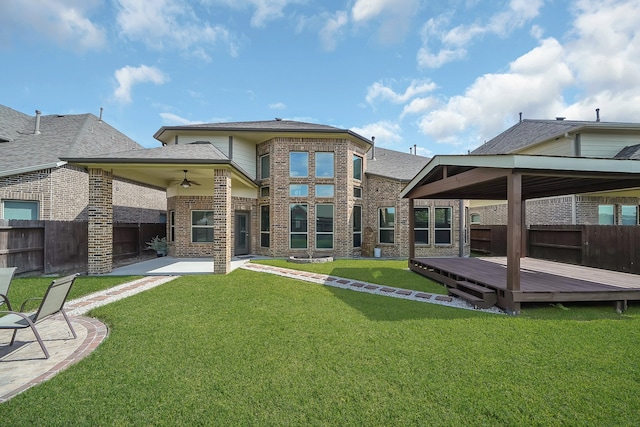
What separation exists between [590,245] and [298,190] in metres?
11.1

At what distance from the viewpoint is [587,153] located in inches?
479

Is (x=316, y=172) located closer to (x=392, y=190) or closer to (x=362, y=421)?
(x=392, y=190)

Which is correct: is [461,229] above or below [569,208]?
below

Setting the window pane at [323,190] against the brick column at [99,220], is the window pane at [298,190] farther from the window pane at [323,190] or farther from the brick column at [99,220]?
the brick column at [99,220]

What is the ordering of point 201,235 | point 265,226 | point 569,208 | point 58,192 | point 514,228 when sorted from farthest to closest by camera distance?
point 265,226 → point 201,235 → point 569,208 → point 58,192 → point 514,228

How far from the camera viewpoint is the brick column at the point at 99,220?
8945 millimetres

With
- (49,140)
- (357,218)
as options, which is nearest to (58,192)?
(49,140)

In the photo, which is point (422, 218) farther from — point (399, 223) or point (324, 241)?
point (324, 241)

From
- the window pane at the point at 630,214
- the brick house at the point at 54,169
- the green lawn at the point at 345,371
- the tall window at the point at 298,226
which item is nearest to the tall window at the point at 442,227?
the tall window at the point at 298,226

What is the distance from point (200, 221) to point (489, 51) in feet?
43.9

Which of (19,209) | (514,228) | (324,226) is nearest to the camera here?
(514,228)

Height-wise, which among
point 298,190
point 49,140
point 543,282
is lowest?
point 543,282

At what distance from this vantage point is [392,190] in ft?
48.6

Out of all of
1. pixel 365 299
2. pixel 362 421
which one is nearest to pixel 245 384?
pixel 362 421
